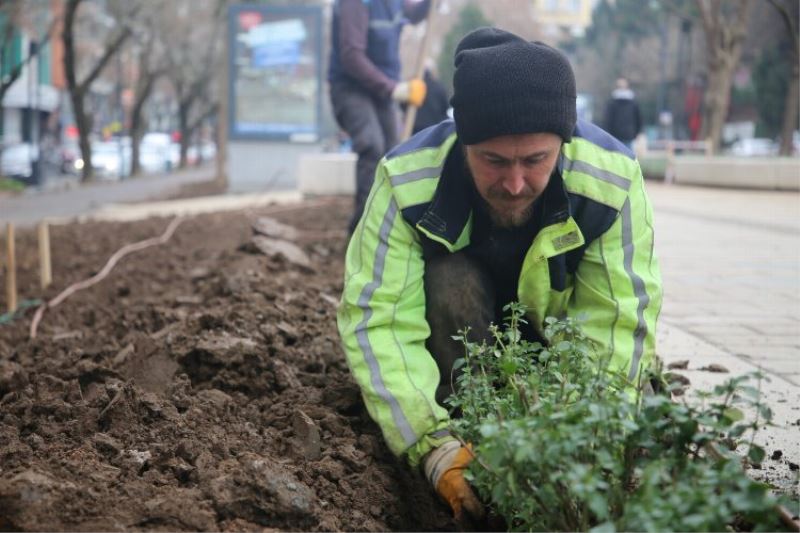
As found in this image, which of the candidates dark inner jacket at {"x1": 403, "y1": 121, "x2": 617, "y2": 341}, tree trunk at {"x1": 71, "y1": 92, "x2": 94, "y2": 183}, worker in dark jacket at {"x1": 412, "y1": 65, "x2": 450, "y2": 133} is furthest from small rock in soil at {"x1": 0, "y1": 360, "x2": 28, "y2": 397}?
tree trunk at {"x1": 71, "y1": 92, "x2": 94, "y2": 183}

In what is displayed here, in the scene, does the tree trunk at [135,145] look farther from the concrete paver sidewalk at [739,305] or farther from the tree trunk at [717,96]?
the concrete paver sidewalk at [739,305]

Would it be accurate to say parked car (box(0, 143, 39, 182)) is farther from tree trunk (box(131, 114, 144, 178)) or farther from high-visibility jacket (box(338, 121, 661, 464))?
high-visibility jacket (box(338, 121, 661, 464))

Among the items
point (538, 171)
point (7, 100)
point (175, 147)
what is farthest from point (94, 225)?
point (175, 147)

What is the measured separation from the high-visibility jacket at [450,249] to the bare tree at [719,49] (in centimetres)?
2120

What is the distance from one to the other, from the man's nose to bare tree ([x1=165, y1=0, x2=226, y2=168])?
3494 cm

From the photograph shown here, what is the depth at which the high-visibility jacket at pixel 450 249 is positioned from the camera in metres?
3.20

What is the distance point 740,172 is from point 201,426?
1824 centimetres

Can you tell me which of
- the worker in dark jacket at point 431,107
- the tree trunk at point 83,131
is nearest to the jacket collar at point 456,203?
the worker in dark jacket at point 431,107

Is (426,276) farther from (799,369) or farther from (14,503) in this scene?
(799,369)

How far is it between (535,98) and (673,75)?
62208 mm

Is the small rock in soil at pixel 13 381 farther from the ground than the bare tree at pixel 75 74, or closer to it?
farther from the ground

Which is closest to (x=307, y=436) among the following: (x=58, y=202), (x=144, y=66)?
(x=58, y=202)

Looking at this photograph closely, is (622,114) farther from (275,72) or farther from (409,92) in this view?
(409,92)

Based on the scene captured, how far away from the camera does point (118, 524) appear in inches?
103
